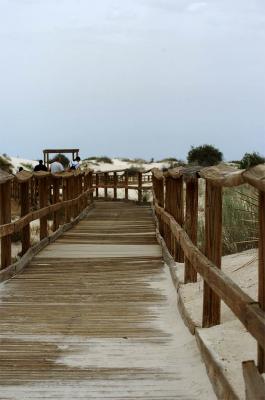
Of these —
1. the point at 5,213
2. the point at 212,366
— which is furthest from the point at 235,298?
the point at 5,213

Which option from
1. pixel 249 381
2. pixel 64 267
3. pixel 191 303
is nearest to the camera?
pixel 249 381

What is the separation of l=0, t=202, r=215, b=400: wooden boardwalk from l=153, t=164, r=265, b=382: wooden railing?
1.20 ft

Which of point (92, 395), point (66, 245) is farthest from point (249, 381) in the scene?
point (66, 245)

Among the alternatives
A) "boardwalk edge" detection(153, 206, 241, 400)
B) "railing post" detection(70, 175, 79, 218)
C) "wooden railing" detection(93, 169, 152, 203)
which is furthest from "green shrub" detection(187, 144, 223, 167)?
"boardwalk edge" detection(153, 206, 241, 400)

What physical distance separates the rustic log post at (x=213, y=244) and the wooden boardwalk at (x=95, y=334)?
244 millimetres

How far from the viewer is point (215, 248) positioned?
15.4 feet

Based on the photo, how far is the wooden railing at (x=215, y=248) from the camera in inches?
121

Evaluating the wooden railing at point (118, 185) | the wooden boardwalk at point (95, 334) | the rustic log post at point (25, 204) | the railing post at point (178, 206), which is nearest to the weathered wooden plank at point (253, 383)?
the wooden boardwalk at point (95, 334)

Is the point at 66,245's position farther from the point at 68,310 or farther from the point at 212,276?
the point at 212,276

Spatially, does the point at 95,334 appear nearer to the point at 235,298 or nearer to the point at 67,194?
the point at 235,298

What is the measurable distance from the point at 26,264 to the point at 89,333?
3520 mm

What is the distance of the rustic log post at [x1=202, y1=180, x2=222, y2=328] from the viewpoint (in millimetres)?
4594

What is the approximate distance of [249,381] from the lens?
278 cm

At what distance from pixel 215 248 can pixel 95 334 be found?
Result: 3.89ft
